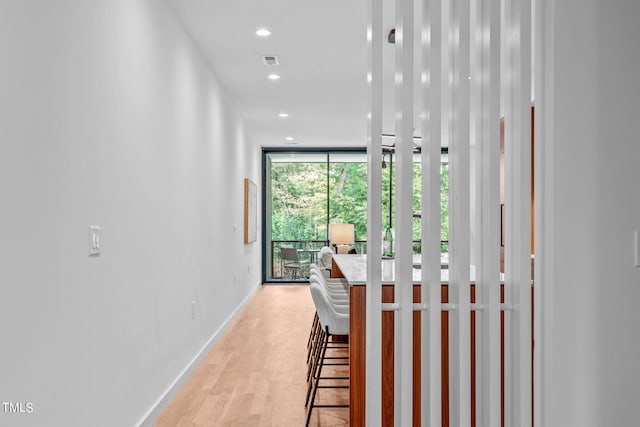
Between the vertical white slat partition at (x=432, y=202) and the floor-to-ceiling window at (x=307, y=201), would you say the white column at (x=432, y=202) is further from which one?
the floor-to-ceiling window at (x=307, y=201)

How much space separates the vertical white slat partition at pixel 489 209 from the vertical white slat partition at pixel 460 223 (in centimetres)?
7

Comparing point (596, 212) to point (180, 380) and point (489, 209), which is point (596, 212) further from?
point (180, 380)

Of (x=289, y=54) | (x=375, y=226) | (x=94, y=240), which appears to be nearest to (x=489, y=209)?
(x=375, y=226)

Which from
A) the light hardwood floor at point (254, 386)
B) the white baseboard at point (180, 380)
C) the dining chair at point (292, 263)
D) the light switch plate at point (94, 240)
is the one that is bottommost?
the light hardwood floor at point (254, 386)

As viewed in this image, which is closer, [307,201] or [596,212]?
[596,212]

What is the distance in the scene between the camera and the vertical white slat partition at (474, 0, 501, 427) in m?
1.86

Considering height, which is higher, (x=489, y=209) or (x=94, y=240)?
(x=489, y=209)

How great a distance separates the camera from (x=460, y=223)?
1.89 meters

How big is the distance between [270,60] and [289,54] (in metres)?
0.24

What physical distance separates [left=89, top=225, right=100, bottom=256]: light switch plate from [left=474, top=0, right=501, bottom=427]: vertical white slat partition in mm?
1589

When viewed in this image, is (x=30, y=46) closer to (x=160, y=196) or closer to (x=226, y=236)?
(x=160, y=196)

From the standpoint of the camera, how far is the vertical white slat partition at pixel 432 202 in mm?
1833

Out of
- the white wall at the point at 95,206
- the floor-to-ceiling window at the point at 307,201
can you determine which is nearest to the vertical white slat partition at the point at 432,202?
the white wall at the point at 95,206

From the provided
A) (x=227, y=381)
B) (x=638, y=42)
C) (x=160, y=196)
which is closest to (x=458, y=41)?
(x=638, y=42)
